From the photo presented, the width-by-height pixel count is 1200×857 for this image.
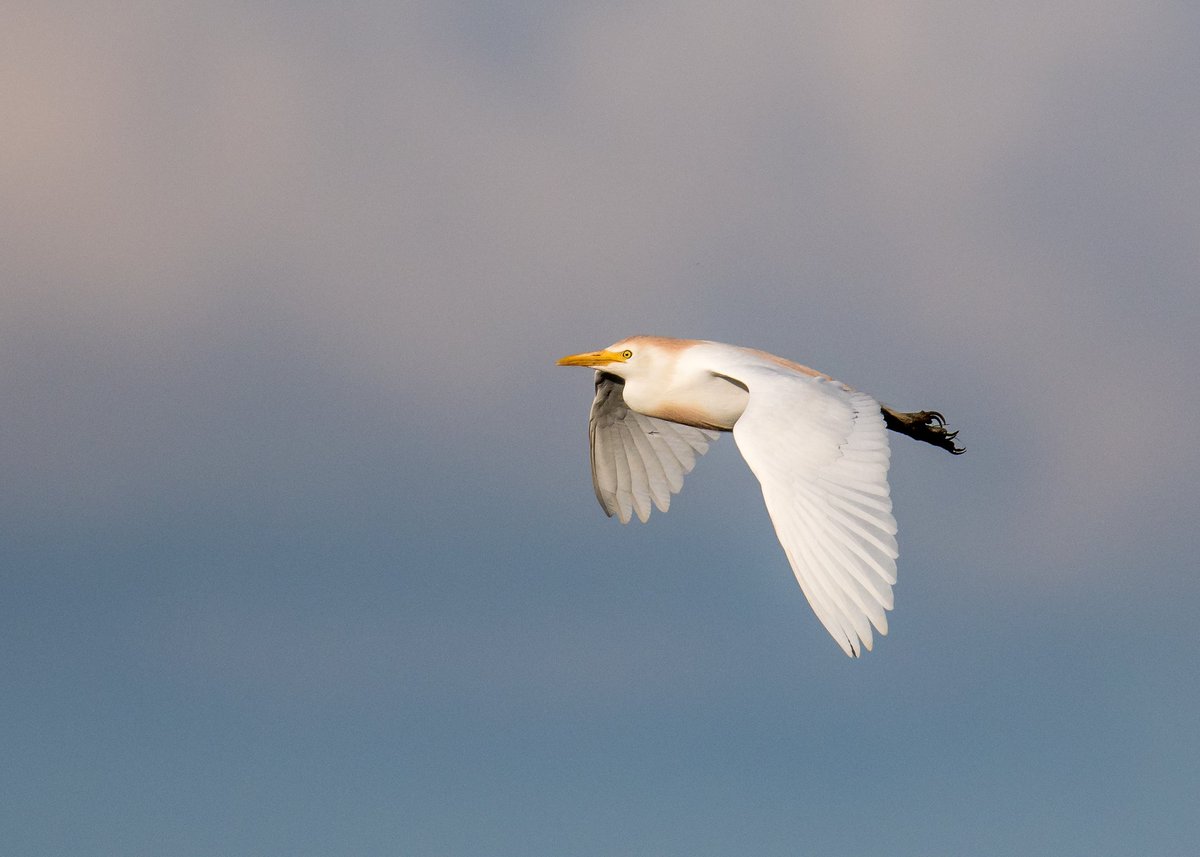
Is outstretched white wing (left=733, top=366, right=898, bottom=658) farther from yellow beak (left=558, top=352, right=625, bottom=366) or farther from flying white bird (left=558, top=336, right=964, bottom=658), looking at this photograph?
yellow beak (left=558, top=352, right=625, bottom=366)

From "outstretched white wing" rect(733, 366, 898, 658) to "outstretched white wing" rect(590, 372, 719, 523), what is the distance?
4918mm

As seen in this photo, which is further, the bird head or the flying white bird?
the bird head

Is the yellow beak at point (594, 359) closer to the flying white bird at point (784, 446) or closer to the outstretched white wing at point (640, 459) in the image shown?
the flying white bird at point (784, 446)

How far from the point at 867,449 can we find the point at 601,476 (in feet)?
22.3

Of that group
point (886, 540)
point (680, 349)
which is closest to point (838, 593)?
point (886, 540)

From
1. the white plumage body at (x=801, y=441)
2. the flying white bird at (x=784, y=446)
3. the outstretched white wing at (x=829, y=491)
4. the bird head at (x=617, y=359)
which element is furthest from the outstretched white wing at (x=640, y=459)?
the outstretched white wing at (x=829, y=491)

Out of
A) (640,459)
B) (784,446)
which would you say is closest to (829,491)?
(784,446)

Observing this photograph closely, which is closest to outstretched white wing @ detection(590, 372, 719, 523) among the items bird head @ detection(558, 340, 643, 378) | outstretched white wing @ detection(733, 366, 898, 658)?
bird head @ detection(558, 340, 643, 378)

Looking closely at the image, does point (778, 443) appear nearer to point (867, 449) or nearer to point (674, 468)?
point (867, 449)

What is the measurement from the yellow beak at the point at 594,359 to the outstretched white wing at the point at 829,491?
3038mm

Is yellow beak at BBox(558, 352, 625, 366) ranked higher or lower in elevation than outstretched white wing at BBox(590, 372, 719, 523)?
higher

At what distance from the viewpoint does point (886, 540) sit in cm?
1084

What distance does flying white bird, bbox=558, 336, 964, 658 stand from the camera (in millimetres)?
10680

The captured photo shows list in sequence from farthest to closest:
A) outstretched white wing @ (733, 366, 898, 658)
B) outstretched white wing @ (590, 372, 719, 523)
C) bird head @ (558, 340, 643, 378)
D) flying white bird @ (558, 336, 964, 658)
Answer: outstretched white wing @ (590, 372, 719, 523) < bird head @ (558, 340, 643, 378) < flying white bird @ (558, 336, 964, 658) < outstretched white wing @ (733, 366, 898, 658)
